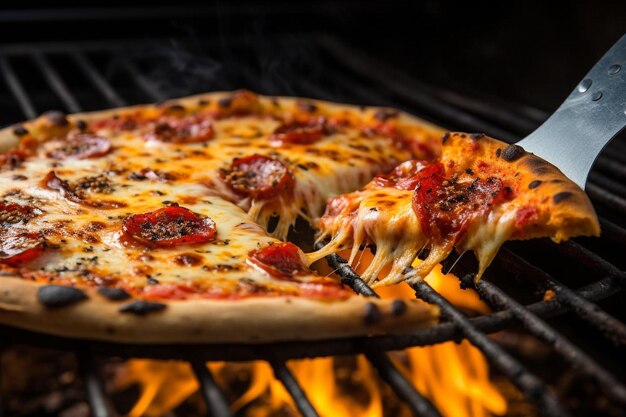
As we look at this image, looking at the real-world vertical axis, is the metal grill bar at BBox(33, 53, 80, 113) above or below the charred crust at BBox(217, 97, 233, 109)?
below

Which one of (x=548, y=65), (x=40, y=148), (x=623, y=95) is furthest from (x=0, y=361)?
(x=548, y=65)

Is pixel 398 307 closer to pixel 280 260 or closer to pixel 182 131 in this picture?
pixel 280 260

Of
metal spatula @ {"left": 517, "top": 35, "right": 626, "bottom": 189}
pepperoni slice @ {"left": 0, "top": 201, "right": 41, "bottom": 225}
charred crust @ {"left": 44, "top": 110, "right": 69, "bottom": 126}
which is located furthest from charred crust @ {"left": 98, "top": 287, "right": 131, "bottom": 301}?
charred crust @ {"left": 44, "top": 110, "right": 69, "bottom": 126}

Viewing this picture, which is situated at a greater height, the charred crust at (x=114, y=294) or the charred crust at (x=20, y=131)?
the charred crust at (x=114, y=294)

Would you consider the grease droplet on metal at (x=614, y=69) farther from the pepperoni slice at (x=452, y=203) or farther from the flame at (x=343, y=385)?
the flame at (x=343, y=385)

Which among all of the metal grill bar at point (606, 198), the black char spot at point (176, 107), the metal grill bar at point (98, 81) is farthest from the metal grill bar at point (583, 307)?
the metal grill bar at point (98, 81)

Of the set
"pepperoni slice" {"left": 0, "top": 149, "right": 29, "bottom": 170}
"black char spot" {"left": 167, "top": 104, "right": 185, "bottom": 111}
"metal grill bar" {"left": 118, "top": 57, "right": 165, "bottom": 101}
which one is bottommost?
"metal grill bar" {"left": 118, "top": 57, "right": 165, "bottom": 101}

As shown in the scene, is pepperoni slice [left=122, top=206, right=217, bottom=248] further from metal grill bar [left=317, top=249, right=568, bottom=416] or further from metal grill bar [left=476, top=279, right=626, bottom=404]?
metal grill bar [left=476, top=279, right=626, bottom=404]
